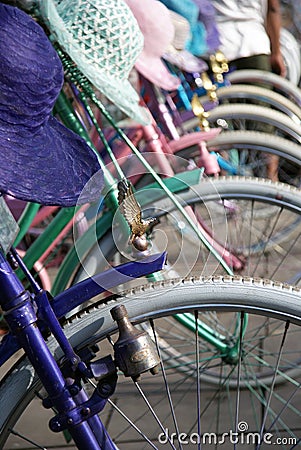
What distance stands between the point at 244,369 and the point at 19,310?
4.22 ft

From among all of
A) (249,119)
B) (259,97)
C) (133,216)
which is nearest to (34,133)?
(133,216)

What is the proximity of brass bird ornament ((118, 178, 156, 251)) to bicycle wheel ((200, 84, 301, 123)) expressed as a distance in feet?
7.52

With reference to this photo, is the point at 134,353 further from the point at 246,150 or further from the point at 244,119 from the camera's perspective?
the point at 244,119

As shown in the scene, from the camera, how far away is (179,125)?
146 inches

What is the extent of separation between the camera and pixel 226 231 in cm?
195

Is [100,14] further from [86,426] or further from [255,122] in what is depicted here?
[255,122]

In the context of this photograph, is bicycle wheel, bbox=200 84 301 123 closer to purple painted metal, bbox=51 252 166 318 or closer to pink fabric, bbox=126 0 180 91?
pink fabric, bbox=126 0 180 91

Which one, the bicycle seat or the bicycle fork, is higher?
the bicycle seat

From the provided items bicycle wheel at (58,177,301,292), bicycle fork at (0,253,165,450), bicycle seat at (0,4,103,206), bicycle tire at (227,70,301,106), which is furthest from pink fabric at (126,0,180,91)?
bicycle tire at (227,70,301,106)

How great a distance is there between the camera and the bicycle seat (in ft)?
5.71

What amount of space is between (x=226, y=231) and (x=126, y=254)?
0.22 m

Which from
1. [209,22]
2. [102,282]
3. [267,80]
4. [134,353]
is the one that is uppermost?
[267,80]

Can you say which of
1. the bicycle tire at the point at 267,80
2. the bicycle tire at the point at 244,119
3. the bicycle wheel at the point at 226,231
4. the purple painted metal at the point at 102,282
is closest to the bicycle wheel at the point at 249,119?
the bicycle tire at the point at 244,119

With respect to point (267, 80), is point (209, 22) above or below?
below
